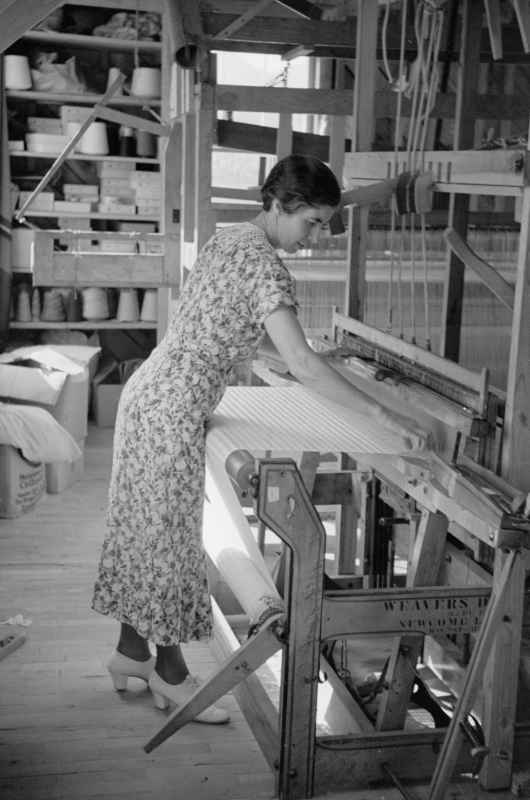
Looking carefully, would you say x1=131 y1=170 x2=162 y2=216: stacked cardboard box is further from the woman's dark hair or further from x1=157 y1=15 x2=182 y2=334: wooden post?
the woman's dark hair

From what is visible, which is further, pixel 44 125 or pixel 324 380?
pixel 44 125

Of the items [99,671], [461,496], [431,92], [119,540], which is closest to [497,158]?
[431,92]

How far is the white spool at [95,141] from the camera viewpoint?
6102 mm

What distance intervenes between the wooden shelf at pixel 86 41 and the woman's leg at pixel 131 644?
4.48 m

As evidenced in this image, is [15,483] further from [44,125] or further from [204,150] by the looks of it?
[44,125]

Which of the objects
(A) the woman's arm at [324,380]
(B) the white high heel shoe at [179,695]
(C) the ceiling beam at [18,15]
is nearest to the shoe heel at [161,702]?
(B) the white high heel shoe at [179,695]

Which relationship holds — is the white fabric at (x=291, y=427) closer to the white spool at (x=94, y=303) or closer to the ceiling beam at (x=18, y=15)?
the ceiling beam at (x=18, y=15)

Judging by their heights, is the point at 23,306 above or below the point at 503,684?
above

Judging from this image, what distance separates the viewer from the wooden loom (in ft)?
6.14

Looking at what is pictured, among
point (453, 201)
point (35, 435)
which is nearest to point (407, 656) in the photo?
point (453, 201)

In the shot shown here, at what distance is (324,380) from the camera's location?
2037mm

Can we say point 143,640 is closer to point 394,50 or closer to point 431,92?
point 431,92

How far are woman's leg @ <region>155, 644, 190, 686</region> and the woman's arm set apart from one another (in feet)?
2.72

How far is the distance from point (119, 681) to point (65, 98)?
4378 millimetres
